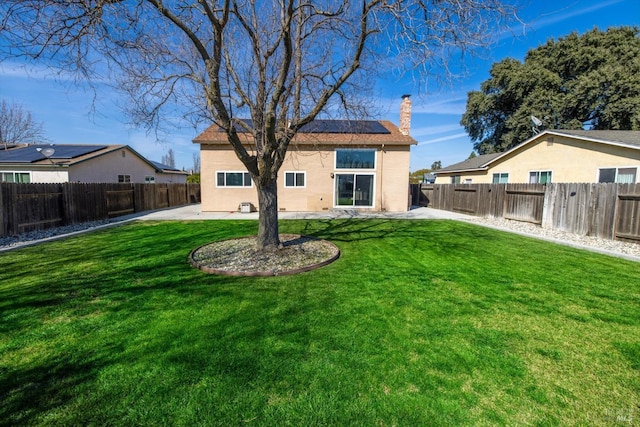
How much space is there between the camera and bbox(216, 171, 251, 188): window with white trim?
14.7m

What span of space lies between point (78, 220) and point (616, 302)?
51.2 ft

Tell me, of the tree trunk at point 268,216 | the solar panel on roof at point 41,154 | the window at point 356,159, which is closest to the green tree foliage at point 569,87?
the window at point 356,159

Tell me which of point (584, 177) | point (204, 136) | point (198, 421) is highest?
point (204, 136)

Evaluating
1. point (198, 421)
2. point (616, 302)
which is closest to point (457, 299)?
point (616, 302)

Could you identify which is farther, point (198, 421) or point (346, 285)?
point (346, 285)

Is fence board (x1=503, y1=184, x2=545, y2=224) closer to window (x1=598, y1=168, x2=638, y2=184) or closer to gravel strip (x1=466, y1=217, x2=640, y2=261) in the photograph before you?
gravel strip (x1=466, y1=217, x2=640, y2=261)

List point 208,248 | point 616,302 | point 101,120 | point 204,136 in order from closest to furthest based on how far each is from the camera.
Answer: point 616,302, point 101,120, point 208,248, point 204,136

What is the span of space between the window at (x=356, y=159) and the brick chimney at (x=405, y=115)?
9.06 ft

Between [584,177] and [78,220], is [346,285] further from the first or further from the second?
[584,177]

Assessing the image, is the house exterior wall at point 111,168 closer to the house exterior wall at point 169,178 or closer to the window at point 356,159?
the house exterior wall at point 169,178

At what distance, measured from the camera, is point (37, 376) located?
2.37 m

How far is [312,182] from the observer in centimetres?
1498

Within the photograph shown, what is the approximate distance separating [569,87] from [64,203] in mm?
34577

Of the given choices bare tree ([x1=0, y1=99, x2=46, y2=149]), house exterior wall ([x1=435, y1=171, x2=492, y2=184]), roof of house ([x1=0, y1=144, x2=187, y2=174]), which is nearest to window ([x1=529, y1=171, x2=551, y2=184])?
house exterior wall ([x1=435, y1=171, x2=492, y2=184])
